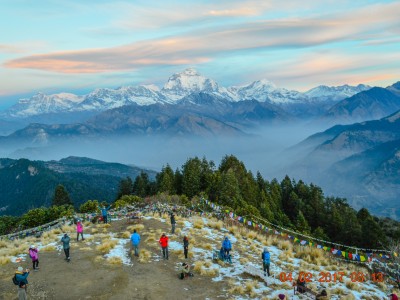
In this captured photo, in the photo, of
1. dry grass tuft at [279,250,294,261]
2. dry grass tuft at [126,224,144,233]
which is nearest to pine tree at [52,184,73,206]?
dry grass tuft at [126,224,144,233]

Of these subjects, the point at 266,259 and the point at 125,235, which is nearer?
the point at 266,259

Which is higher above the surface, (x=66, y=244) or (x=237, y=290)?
(x=66, y=244)

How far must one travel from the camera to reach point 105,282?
22.3 m

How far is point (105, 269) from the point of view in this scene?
79.6 ft

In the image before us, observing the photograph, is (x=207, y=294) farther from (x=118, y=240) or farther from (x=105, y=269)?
(x=118, y=240)

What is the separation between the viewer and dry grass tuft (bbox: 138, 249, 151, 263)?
25.9 meters

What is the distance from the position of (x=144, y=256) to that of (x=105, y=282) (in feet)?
15.5

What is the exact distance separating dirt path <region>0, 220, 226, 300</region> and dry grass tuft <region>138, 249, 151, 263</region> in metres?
0.38

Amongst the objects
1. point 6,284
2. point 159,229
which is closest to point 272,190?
point 159,229

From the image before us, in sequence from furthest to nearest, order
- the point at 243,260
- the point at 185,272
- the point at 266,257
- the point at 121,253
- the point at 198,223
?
1. the point at 198,223
2. the point at 243,260
3. the point at 121,253
4. the point at 266,257
5. the point at 185,272

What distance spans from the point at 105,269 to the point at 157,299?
5313 mm

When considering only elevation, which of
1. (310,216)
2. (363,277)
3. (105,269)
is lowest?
(310,216)

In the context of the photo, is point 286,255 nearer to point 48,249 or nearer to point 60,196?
point 48,249

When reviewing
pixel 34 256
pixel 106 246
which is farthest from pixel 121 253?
pixel 34 256
